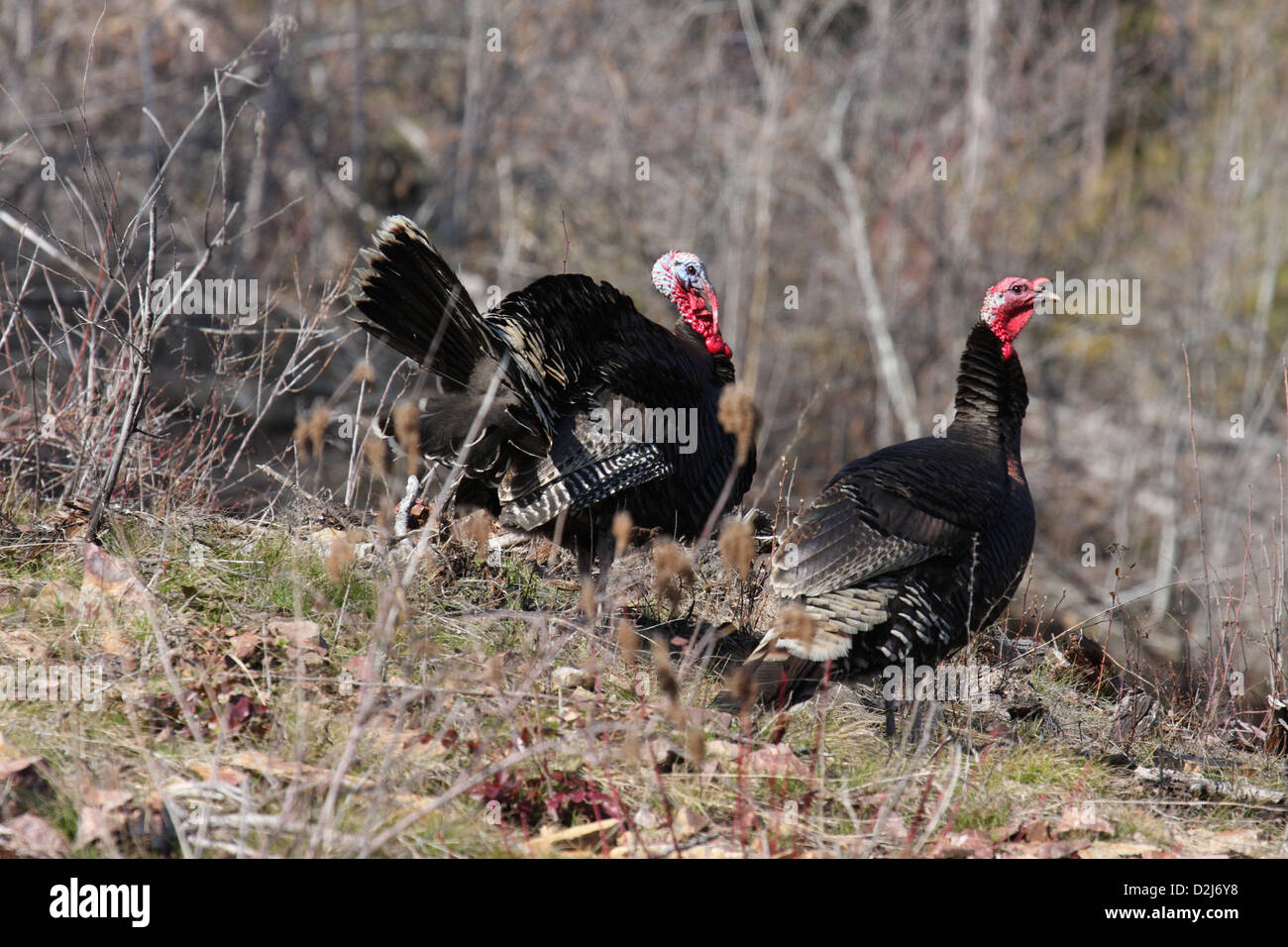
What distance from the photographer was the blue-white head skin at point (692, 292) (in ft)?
17.8

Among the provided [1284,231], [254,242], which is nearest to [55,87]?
[254,242]

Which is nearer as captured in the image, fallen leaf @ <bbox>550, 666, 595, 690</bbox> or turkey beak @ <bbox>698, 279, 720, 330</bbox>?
fallen leaf @ <bbox>550, 666, 595, 690</bbox>

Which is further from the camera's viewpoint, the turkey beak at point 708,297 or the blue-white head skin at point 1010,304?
the turkey beak at point 708,297

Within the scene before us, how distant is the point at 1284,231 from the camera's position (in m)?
13.5

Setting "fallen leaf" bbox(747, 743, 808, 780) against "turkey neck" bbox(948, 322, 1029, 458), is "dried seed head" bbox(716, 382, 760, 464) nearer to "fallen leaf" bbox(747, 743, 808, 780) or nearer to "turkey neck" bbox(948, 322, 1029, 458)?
"fallen leaf" bbox(747, 743, 808, 780)

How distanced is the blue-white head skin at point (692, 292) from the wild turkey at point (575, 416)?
0.32m

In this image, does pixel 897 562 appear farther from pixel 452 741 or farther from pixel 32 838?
pixel 32 838

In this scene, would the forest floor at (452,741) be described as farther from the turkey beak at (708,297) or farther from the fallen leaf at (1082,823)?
the turkey beak at (708,297)

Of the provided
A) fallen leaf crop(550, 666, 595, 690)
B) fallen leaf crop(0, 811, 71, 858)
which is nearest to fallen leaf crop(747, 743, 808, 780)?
fallen leaf crop(550, 666, 595, 690)

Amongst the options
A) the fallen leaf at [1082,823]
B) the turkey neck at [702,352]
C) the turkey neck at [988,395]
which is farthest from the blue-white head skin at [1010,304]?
the fallen leaf at [1082,823]

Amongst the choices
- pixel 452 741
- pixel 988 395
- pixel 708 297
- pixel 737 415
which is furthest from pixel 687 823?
pixel 708 297

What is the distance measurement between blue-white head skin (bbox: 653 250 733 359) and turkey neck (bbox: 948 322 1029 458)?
108 centimetres

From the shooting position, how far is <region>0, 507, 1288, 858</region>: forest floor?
290 centimetres

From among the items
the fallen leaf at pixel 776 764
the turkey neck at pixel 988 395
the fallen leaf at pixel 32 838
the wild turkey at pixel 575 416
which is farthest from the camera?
the turkey neck at pixel 988 395
